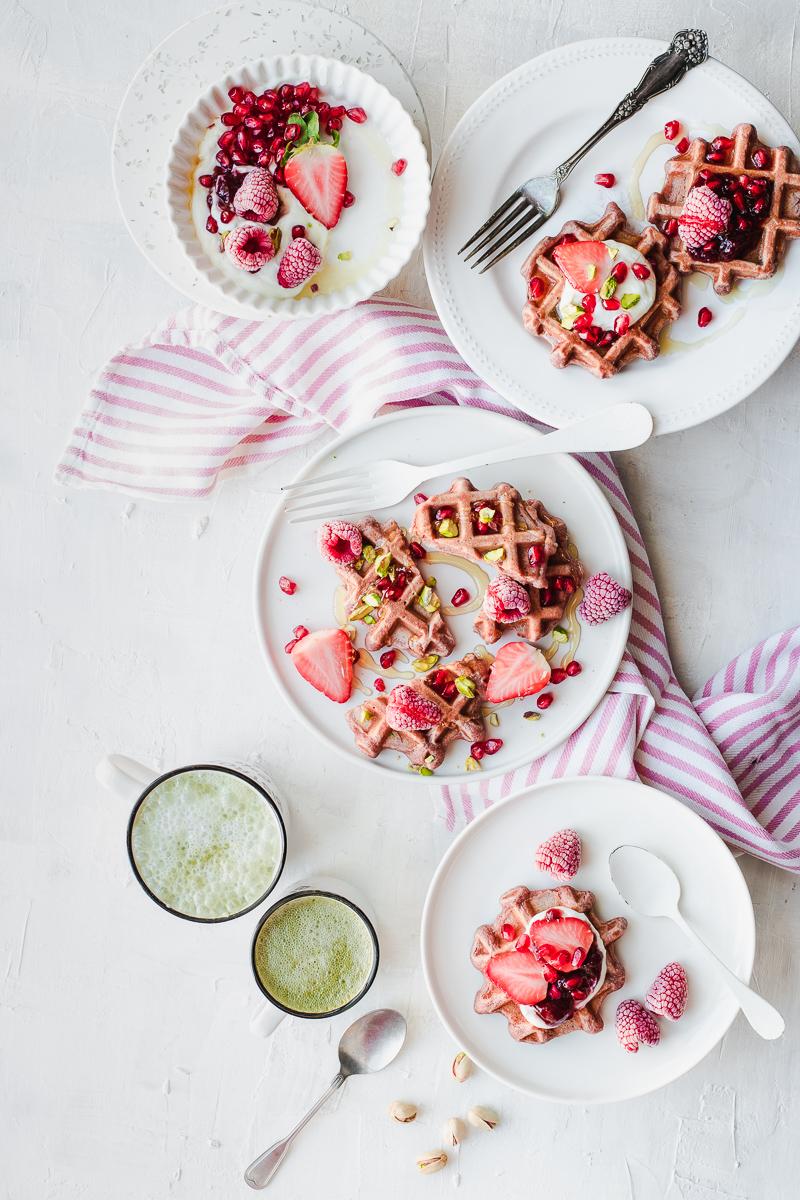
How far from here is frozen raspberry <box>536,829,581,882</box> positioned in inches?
107

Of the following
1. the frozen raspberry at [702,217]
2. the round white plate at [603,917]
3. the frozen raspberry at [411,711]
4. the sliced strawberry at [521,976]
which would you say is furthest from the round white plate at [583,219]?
the sliced strawberry at [521,976]

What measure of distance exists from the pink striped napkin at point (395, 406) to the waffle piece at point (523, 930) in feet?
1.07

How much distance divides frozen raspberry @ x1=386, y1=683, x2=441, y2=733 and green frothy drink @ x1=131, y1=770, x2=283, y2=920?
53 cm

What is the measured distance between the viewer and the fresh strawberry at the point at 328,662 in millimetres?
2750

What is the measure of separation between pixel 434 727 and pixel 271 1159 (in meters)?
1.59

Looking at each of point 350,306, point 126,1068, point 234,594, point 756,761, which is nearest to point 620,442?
point 350,306

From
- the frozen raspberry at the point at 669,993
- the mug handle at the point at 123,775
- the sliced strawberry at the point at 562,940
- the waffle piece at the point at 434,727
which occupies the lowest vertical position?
the mug handle at the point at 123,775

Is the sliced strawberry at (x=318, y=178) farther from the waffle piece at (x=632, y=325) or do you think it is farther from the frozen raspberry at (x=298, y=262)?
the waffle piece at (x=632, y=325)

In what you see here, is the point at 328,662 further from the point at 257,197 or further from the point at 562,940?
the point at 257,197

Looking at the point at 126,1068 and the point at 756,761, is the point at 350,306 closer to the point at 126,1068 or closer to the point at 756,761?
the point at 756,761

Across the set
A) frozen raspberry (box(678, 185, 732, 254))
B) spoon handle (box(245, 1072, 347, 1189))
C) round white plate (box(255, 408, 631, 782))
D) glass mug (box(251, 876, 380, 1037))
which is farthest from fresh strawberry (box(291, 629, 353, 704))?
frozen raspberry (box(678, 185, 732, 254))

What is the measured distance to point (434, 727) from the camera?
270 centimetres

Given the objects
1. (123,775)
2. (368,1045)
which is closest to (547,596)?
(123,775)

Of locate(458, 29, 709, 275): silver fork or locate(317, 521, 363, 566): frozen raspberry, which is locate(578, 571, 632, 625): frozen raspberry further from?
locate(458, 29, 709, 275): silver fork
